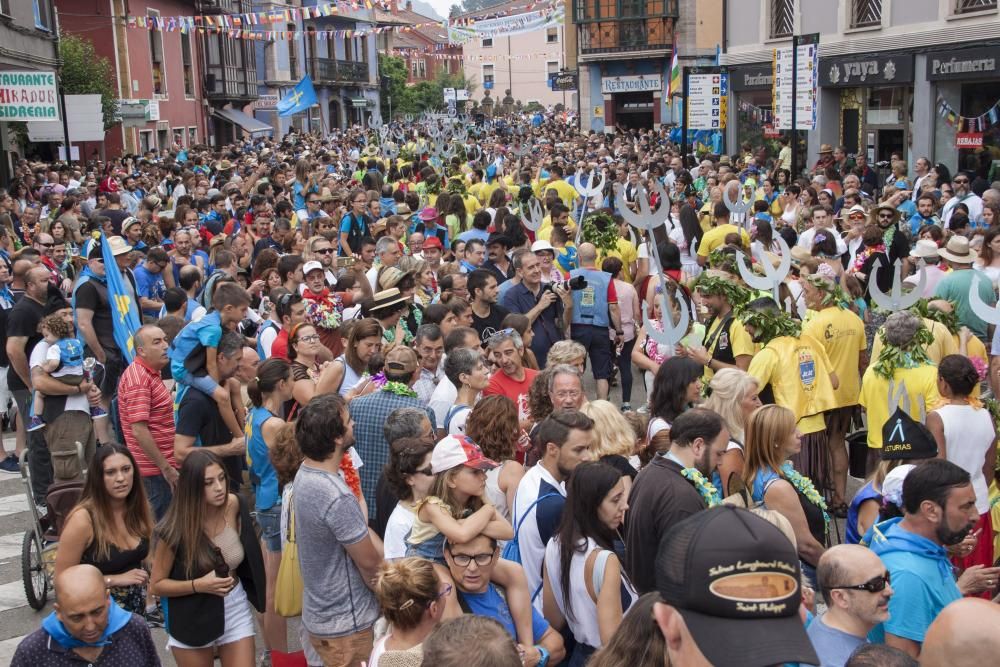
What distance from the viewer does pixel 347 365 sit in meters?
Answer: 6.85

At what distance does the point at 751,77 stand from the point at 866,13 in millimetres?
4560

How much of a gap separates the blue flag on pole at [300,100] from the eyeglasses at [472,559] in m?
30.3

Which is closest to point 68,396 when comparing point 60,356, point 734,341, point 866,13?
point 60,356

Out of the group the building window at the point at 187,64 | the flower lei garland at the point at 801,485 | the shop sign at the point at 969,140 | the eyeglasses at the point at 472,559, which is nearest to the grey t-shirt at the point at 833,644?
the eyeglasses at the point at 472,559

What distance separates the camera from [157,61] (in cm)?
4169

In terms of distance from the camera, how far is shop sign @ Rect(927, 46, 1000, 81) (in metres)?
19.2

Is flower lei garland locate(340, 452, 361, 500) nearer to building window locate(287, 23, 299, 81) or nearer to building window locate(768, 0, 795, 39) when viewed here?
building window locate(768, 0, 795, 39)

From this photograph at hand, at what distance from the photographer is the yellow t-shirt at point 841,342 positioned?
7.68m

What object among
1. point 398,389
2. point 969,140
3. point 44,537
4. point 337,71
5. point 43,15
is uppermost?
point 337,71

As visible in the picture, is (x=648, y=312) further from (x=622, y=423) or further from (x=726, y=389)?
(x=622, y=423)

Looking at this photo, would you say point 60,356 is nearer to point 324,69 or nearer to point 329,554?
point 329,554

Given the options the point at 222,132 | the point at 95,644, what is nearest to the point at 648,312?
the point at 95,644

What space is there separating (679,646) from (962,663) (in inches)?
62.8

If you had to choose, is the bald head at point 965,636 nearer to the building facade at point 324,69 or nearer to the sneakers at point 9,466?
the sneakers at point 9,466
